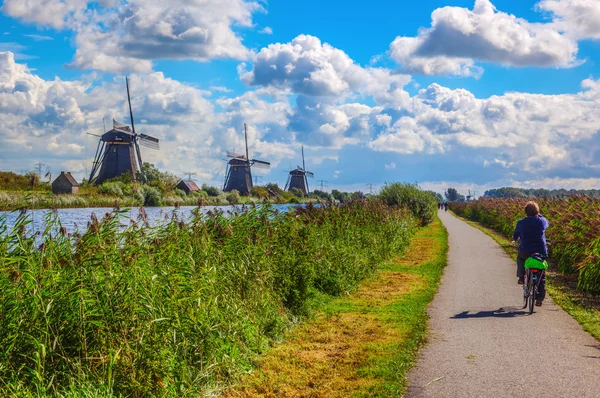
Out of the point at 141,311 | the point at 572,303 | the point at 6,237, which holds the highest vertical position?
the point at 6,237

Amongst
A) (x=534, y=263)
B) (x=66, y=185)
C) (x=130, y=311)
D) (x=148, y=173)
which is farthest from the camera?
(x=148, y=173)

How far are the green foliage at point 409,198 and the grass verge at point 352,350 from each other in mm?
23923

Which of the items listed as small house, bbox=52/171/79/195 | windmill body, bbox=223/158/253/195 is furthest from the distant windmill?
small house, bbox=52/171/79/195

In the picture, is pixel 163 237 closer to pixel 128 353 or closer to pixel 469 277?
pixel 128 353

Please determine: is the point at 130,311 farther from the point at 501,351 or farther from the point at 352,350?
the point at 501,351

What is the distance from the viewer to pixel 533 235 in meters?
12.7

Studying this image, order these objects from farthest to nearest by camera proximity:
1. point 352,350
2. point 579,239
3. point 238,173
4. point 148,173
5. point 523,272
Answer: point 238,173 < point 148,173 < point 579,239 < point 523,272 < point 352,350

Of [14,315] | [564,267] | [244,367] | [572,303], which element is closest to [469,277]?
[564,267]

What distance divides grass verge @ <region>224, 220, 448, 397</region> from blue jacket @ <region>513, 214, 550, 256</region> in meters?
2.46

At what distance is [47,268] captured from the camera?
6961 millimetres

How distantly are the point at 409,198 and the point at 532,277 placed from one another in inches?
1101

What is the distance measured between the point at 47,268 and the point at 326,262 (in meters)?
7.88

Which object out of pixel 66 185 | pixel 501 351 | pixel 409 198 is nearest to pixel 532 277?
pixel 501 351

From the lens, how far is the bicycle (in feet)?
39.6
